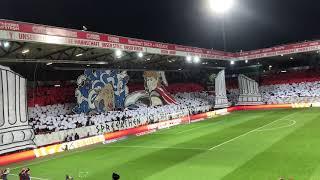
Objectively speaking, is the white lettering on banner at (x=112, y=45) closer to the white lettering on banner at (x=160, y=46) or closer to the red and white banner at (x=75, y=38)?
the red and white banner at (x=75, y=38)

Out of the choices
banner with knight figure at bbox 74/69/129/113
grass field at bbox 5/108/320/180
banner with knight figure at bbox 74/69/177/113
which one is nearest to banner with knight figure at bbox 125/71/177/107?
banner with knight figure at bbox 74/69/177/113

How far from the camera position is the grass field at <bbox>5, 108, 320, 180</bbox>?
18.6m

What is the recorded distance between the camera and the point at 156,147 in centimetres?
2917

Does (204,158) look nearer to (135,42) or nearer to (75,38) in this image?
(75,38)

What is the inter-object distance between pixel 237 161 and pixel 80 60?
2322 centimetres

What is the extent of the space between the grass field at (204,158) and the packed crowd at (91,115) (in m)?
4.27

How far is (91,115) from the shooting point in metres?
38.7

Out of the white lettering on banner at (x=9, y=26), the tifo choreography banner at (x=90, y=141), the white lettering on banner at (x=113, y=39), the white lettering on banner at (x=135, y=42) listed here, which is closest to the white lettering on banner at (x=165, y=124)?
the tifo choreography banner at (x=90, y=141)

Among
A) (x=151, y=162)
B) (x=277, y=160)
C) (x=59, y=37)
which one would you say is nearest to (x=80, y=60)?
(x=59, y=37)

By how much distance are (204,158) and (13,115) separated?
15.1m

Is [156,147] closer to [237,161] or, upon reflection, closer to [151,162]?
[151,162]

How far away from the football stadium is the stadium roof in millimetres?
90

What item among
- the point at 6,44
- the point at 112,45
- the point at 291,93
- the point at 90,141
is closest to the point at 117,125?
the point at 90,141

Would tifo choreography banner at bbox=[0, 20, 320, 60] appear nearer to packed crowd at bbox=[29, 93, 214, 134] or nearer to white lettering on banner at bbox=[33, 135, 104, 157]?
packed crowd at bbox=[29, 93, 214, 134]
